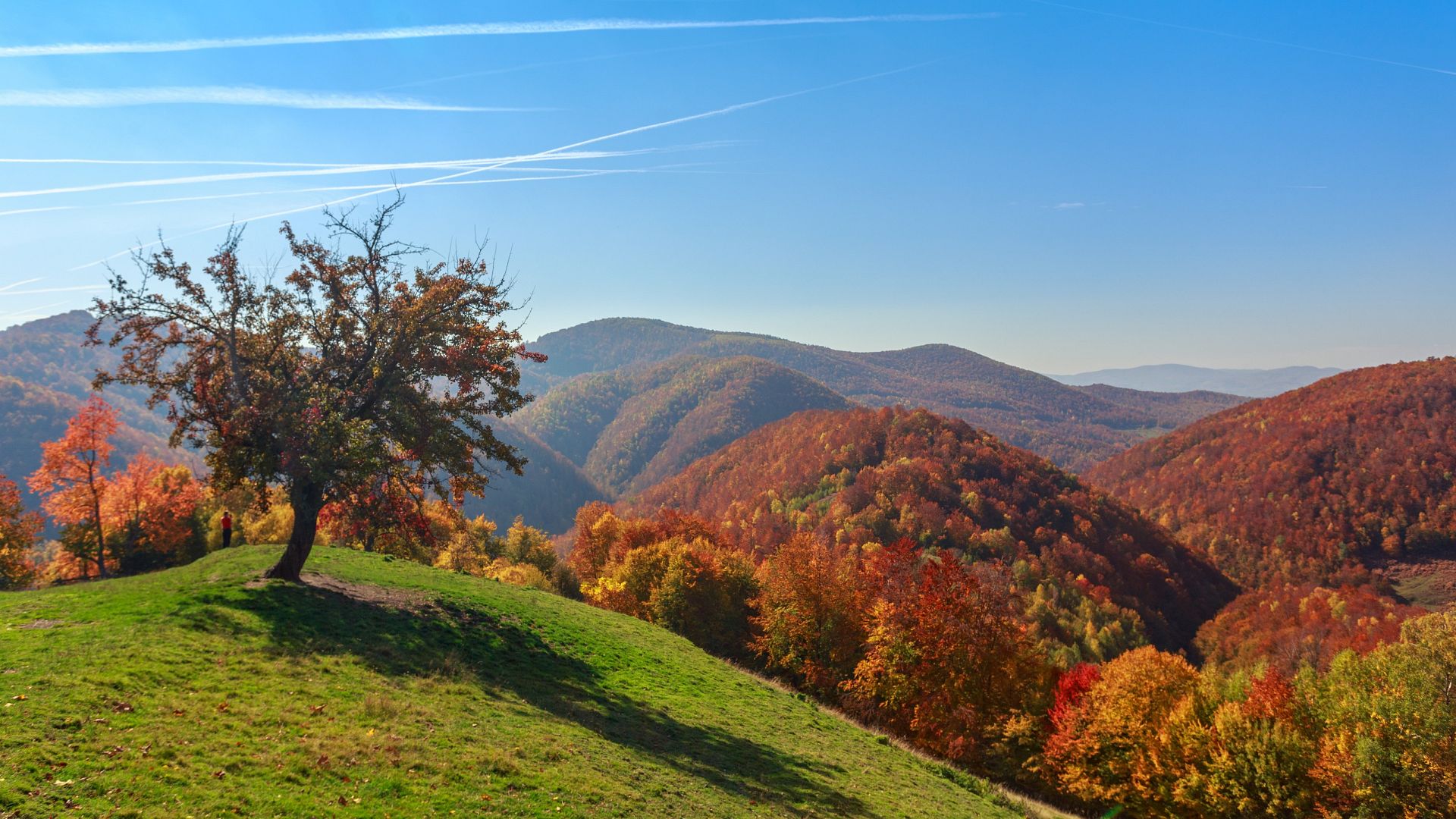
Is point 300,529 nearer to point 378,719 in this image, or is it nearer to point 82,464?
point 378,719

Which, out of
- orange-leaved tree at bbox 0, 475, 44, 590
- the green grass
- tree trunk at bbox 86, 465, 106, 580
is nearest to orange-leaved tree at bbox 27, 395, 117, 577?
tree trunk at bbox 86, 465, 106, 580

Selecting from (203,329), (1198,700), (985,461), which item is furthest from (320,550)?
(985,461)

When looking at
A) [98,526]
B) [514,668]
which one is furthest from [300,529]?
[98,526]

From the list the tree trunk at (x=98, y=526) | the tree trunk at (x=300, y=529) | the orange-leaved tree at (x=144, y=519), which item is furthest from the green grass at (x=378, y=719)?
the orange-leaved tree at (x=144, y=519)

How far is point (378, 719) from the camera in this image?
634 inches

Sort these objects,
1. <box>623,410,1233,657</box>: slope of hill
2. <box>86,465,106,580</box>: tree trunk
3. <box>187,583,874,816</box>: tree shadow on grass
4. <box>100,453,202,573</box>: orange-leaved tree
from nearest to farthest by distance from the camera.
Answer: <box>187,583,874,816</box>: tree shadow on grass < <box>86,465,106,580</box>: tree trunk < <box>100,453,202,573</box>: orange-leaved tree < <box>623,410,1233,657</box>: slope of hill

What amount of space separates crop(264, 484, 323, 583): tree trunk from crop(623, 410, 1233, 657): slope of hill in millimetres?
106926

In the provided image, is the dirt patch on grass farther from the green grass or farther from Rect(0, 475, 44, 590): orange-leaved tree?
Rect(0, 475, 44, 590): orange-leaved tree

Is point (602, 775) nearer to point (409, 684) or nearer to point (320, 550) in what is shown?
point (409, 684)

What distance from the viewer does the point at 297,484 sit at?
2606 centimetres

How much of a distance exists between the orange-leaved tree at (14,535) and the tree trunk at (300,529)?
131 feet

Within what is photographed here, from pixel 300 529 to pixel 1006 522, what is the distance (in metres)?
154

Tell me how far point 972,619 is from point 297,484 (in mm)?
39833

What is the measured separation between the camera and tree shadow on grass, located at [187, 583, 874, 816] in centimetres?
1933
